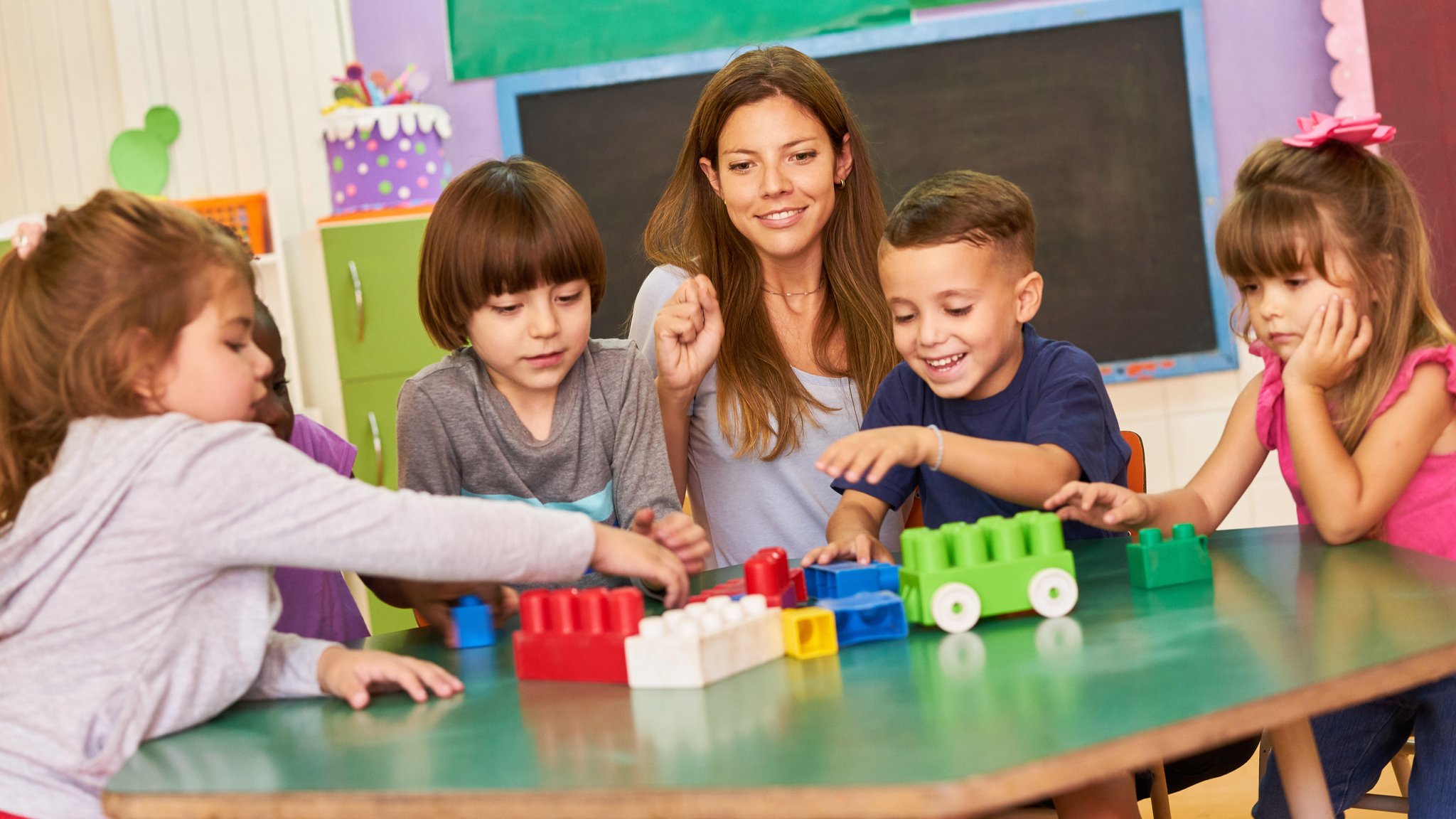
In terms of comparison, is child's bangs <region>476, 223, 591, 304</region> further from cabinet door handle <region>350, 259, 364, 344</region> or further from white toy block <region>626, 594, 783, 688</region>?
cabinet door handle <region>350, 259, 364, 344</region>

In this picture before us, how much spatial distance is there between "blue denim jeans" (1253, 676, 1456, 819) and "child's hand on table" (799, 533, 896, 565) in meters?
0.51

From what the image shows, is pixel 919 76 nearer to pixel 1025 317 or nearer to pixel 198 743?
pixel 1025 317

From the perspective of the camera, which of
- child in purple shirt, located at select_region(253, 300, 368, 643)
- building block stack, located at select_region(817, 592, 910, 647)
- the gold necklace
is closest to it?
building block stack, located at select_region(817, 592, 910, 647)

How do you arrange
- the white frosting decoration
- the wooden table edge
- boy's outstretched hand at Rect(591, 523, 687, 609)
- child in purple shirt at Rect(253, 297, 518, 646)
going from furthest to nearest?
the white frosting decoration, child in purple shirt at Rect(253, 297, 518, 646), boy's outstretched hand at Rect(591, 523, 687, 609), the wooden table edge

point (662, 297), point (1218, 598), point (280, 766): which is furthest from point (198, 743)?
point (662, 297)

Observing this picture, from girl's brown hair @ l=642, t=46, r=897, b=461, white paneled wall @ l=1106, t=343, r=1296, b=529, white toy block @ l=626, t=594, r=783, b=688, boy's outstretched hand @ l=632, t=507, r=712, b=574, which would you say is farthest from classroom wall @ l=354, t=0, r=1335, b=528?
white toy block @ l=626, t=594, r=783, b=688

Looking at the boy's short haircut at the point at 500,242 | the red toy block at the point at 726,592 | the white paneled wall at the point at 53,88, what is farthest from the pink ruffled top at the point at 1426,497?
the white paneled wall at the point at 53,88

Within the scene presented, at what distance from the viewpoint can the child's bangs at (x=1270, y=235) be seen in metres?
1.62

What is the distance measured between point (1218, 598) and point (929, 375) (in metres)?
0.63

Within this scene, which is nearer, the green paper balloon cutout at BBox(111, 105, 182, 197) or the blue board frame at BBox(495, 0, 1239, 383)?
the blue board frame at BBox(495, 0, 1239, 383)

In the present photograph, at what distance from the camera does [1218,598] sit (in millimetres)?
1163

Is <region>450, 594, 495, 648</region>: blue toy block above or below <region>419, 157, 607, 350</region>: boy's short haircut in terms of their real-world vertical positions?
below

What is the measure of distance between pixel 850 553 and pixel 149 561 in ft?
2.44

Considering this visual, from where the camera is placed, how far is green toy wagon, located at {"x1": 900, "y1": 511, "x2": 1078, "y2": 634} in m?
1.14
